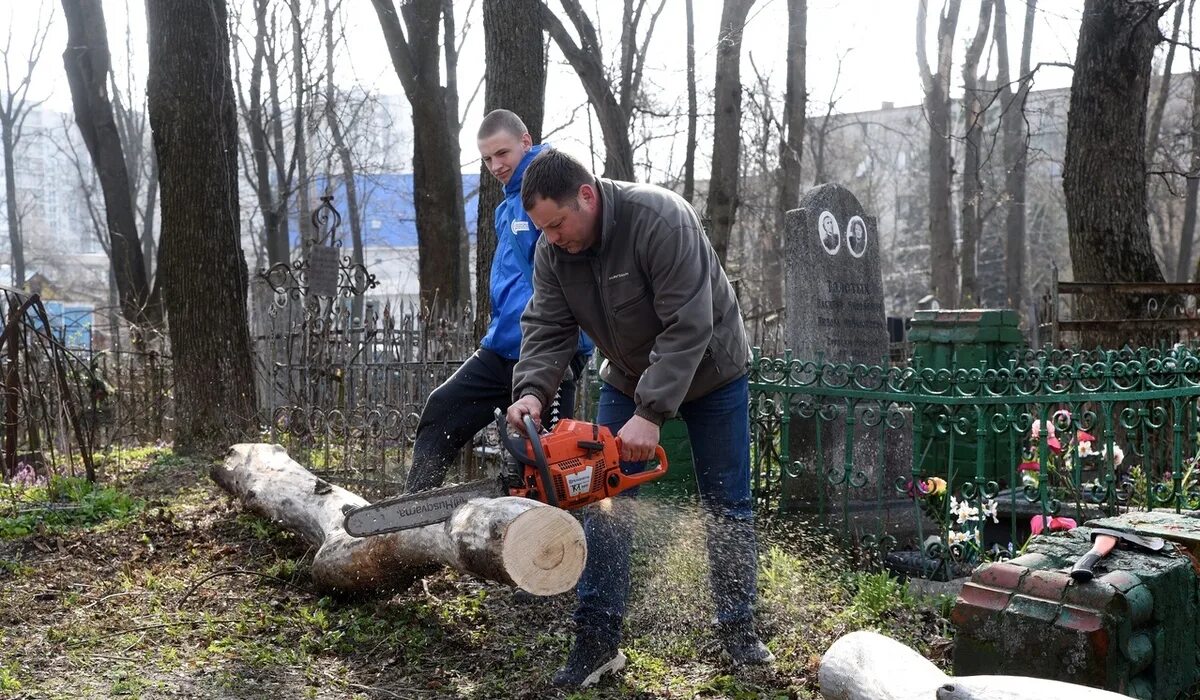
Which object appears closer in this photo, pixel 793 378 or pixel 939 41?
pixel 793 378

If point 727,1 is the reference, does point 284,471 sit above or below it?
below

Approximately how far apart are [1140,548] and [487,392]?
275 centimetres

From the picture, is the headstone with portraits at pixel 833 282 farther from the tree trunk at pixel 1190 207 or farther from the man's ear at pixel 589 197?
the tree trunk at pixel 1190 207

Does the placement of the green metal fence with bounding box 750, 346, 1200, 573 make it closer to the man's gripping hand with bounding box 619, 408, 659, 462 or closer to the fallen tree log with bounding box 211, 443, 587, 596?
the man's gripping hand with bounding box 619, 408, 659, 462

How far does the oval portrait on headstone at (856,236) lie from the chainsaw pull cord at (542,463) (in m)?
4.04

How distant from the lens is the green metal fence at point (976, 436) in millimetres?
4664

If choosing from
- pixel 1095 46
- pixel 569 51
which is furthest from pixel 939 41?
pixel 1095 46

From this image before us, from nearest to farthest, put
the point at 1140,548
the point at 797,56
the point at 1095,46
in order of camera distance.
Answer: the point at 1140,548 → the point at 1095,46 → the point at 797,56

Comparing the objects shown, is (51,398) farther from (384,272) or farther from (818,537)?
(384,272)

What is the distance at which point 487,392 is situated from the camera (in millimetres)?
4641

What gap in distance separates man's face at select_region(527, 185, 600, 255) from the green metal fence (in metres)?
1.97

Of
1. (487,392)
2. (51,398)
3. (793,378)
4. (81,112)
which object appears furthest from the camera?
(81,112)

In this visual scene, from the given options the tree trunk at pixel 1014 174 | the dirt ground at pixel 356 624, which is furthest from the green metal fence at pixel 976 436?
the tree trunk at pixel 1014 174

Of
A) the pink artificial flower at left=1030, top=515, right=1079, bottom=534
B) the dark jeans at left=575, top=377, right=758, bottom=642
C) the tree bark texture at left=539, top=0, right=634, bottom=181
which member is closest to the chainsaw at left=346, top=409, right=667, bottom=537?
the dark jeans at left=575, top=377, right=758, bottom=642
